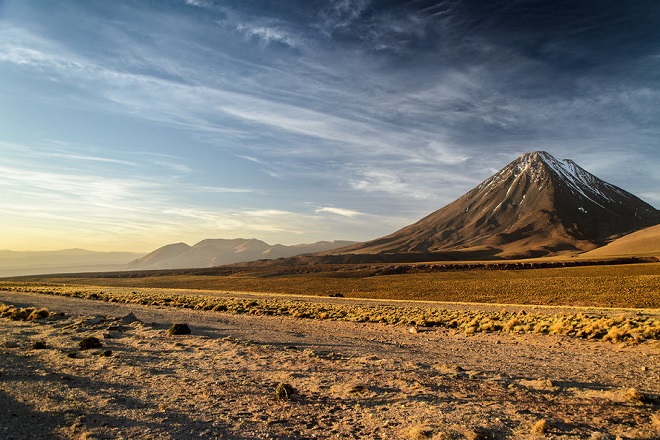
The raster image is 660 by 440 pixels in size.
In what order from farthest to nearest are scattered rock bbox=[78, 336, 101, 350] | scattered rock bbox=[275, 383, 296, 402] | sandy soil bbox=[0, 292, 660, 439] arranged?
scattered rock bbox=[78, 336, 101, 350] < scattered rock bbox=[275, 383, 296, 402] < sandy soil bbox=[0, 292, 660, 439]

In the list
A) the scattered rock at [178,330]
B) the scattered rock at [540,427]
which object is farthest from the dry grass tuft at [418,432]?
the scattered rock at [178,330]

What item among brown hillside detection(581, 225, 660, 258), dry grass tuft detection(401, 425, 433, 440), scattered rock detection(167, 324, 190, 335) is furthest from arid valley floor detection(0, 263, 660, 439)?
brown hillside detection(581, 225, 660, 258)

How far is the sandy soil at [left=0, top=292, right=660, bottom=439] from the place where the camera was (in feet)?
23.2

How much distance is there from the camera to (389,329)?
19766mm

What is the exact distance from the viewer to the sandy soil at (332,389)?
7.07m

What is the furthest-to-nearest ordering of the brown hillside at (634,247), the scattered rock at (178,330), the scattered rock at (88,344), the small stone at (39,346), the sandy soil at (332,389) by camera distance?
→ the brown hillside at (634,247) < the scattered rock at (178,330) < the small stone at (39,346) < the scattered rock at (88,344) < the sandy soil at (332,389)

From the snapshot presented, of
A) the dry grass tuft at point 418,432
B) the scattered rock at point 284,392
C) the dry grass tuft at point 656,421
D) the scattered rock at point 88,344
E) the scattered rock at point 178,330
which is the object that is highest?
the dry grass tuft at point 656,421

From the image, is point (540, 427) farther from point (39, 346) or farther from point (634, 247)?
point (634, 247)

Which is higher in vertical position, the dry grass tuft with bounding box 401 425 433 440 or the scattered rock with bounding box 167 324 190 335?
the dry grass tuft with bounding box 401 425 433 440

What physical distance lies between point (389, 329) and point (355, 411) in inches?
481

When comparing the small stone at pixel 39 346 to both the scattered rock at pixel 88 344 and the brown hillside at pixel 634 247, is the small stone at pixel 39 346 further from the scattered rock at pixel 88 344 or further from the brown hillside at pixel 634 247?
the brown hillside at pixel 634 247

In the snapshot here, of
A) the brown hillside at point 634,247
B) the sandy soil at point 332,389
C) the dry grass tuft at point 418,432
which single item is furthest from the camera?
the brown hillside at point 634,247

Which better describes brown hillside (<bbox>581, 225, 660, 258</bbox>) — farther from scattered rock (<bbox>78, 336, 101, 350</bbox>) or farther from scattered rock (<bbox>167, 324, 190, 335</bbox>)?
scattered rock (<bbox>78, 336, 101, 350</bbox>)

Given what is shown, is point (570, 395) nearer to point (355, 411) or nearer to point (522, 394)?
point (522, 394)
